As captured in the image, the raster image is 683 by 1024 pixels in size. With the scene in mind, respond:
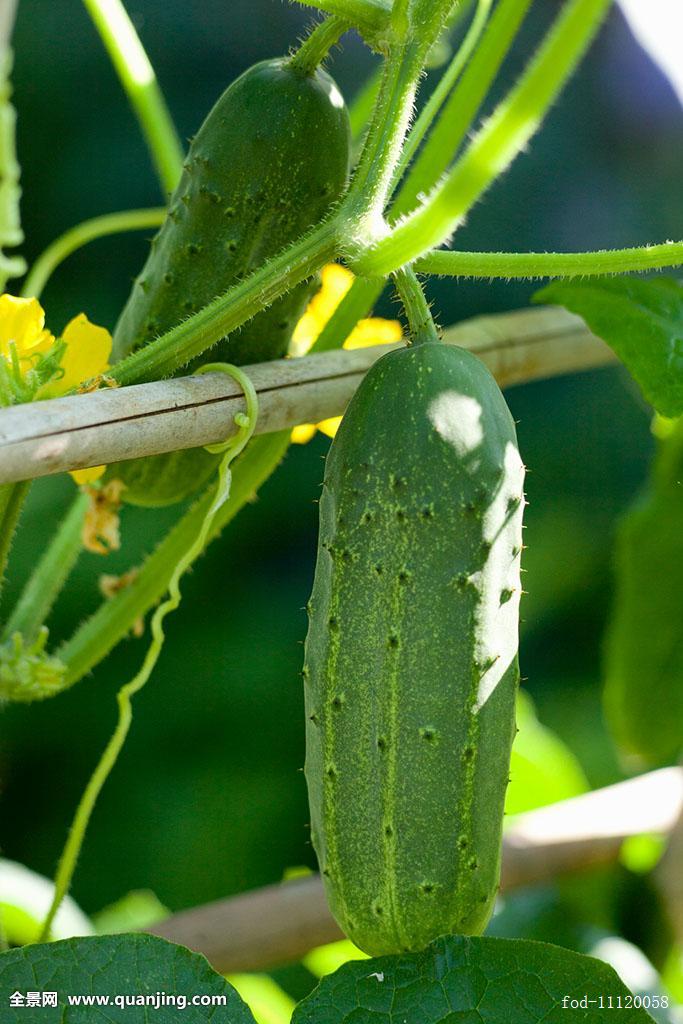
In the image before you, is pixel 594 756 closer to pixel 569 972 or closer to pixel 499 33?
pixel 569 972

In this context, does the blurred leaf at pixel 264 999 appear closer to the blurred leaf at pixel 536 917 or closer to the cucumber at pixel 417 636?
the blurred leaf at pixel 536 917

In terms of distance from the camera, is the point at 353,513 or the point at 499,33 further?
the point at 499,33

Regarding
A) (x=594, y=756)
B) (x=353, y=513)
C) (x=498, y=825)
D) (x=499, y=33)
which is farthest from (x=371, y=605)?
(x=594, y=756)

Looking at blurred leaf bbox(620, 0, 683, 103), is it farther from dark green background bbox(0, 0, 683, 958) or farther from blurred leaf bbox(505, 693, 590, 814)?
dark green background bbox(0, 0, 683, 958)

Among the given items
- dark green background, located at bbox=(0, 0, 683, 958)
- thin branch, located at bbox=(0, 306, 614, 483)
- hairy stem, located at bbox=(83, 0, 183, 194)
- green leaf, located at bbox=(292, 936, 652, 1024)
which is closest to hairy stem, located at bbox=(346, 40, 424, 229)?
thin branch, located at bbox=(0, 306, 614, 483)

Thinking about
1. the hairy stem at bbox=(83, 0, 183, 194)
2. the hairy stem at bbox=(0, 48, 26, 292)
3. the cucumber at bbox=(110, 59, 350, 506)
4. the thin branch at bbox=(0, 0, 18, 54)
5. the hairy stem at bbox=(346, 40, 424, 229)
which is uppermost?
the hairy stem at bbox=(83, 0, 183, 194)

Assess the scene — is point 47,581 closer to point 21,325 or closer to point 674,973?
point 21,325

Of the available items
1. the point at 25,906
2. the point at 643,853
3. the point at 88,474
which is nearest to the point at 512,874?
the point at 643,853
